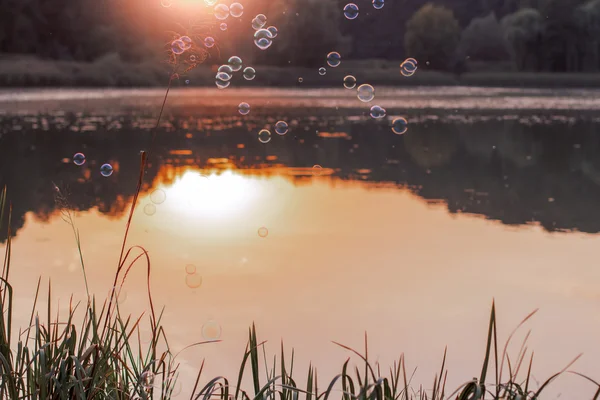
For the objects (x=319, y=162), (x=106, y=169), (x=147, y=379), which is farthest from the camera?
(x=319, y=162)

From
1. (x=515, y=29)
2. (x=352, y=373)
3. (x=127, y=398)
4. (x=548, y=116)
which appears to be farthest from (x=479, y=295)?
(x=515, y=29)

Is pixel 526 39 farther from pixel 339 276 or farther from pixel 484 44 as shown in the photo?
pixel 339 276

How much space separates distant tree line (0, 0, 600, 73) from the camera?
133 feet

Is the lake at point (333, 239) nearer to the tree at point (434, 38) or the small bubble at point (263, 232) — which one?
the small bubble at point (263, 232)

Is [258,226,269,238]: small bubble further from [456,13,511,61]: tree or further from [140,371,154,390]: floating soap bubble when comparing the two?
[456,13,511,61]: tree

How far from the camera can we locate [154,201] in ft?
27.5

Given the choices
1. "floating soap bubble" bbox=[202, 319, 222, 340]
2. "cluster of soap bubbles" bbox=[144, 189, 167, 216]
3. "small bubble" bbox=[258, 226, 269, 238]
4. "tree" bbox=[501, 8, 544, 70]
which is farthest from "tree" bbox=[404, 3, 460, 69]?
"floating soap bubble" bbox=[202, 319, 222, 340]

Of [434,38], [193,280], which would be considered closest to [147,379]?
[193,280]

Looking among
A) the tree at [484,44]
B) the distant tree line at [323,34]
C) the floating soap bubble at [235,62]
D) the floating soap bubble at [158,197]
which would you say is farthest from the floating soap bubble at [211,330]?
the tree at [484,44]

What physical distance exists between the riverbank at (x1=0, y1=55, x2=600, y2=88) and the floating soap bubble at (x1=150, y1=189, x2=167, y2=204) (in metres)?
27.5

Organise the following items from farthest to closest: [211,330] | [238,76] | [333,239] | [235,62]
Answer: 1. [238,76]
2. [235,62]
3. [333,239]
4. [211,330]

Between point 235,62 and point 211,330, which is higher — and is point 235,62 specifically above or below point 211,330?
above

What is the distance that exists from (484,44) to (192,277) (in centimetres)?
4458

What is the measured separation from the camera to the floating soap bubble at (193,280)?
561 centimetres
